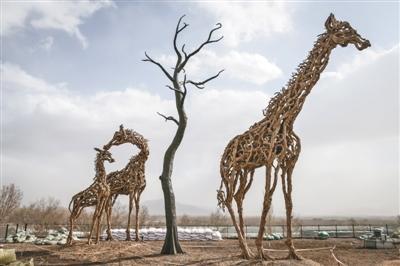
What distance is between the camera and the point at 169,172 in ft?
39.0

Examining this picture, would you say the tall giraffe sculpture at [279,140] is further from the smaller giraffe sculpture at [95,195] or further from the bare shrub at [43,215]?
the bare shrub at [43,215]

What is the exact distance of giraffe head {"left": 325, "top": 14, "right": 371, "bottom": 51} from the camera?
30.4ft

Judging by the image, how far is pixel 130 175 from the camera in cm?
1466

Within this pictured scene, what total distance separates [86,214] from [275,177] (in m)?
24.3

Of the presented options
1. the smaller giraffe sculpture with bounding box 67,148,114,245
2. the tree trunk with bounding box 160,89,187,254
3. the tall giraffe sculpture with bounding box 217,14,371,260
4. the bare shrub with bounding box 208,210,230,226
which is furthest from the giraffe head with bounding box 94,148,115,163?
the bare shrub with bounding box 208,210,230,226

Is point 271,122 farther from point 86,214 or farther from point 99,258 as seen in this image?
point 86,214

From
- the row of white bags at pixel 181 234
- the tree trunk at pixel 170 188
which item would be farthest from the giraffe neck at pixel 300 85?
the row of white bags at pixel 181 234

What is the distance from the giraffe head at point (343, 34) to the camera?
926 centimetres

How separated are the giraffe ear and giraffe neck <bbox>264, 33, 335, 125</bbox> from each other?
0.63ft

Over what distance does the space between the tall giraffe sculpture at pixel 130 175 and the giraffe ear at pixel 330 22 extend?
26.9ft

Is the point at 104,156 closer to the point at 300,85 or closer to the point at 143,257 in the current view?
the point at 143,257

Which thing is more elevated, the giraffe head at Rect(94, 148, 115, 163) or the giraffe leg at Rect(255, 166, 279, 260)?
the giraffe head at Rect(94, 148, 115, 163)

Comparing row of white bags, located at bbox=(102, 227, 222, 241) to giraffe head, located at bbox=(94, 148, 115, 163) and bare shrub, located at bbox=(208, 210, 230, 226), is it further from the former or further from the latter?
bare shrub, located at bbox=(208, 210, 230, 226)

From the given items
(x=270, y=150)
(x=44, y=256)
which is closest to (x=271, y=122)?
(x=270, y=150)
